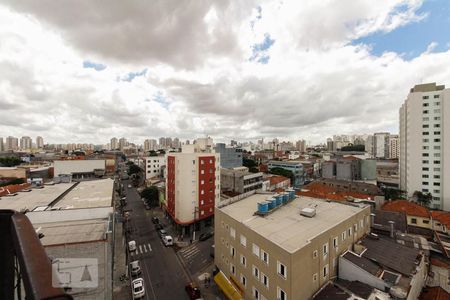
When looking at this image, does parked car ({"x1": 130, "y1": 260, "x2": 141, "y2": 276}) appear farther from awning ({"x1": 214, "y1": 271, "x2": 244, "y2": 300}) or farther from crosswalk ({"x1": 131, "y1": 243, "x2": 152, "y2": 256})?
awning ({"x1": 214, "y1": 271, "x2": 244, "y2": 300})

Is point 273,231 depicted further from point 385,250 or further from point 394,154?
point 394,154

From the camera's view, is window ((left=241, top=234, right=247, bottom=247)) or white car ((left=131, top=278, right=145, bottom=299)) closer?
window ((left=241, top=234, right=247, bottom=247))

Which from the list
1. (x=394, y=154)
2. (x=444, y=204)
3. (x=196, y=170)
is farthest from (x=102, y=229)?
(x=394, y=154)

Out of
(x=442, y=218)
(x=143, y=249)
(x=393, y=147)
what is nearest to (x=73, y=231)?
(x=143, y=249)

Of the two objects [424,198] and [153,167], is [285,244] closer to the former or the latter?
[424,198]

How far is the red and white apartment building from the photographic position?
115 feet

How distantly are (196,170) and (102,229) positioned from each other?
20.1 meters

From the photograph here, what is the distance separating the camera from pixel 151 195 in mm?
47312

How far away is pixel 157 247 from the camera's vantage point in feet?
98.2

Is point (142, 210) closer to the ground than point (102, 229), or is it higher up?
closer to the ground

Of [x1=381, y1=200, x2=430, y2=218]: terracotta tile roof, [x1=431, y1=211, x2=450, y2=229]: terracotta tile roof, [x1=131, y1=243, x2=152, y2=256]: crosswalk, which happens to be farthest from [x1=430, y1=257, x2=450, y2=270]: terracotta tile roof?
[x1=131, y1=243, x2=152, y2=256]: crosswalk

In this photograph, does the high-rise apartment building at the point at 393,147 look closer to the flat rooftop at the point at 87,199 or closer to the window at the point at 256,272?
the window at the point at 256,272

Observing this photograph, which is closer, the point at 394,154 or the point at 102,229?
the point at 102,229

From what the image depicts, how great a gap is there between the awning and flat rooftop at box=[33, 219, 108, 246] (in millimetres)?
11923
